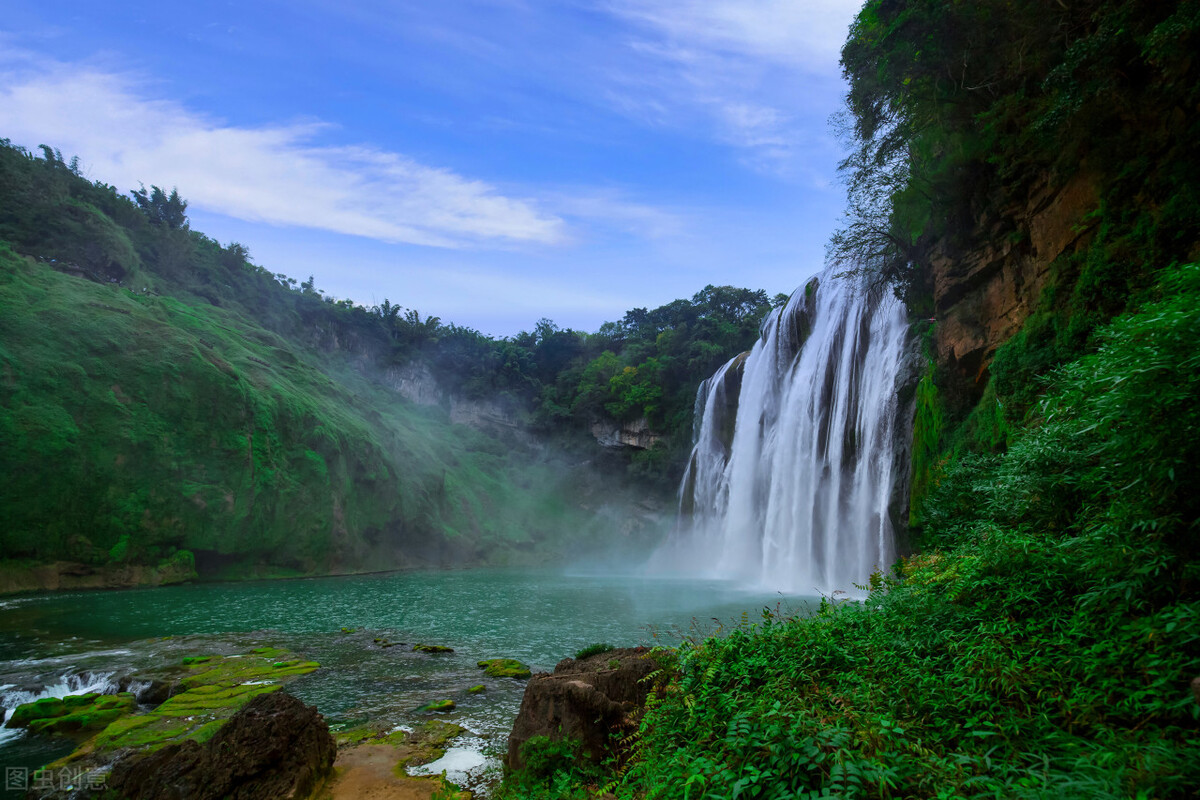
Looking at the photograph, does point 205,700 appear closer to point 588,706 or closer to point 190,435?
point 588,706

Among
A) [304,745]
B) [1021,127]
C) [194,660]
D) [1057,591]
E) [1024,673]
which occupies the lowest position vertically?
[194,660]

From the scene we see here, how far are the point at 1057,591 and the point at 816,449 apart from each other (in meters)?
17.5

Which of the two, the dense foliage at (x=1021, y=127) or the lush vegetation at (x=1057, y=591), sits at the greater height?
the dense foliage at (x=1021, y=127)

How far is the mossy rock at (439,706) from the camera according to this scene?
28.7ft

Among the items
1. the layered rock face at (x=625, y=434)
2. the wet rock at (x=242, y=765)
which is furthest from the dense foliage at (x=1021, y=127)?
the layered rock face at (x=625, y=434)

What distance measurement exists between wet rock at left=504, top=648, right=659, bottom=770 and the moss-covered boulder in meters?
6.51

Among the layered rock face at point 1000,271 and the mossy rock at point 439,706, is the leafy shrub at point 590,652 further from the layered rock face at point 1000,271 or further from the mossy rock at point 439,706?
the layered rock face at point 1000,271

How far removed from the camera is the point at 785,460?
23.6 meters

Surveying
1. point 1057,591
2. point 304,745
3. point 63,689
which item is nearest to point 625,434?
point 63,689

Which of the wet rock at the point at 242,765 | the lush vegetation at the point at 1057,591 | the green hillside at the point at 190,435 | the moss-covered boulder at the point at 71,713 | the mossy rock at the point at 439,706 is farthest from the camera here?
the green hillside at the point at 190,435

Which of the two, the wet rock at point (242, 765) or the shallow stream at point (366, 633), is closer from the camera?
the wet rock at point (242, 765)

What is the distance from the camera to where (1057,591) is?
4.65 m

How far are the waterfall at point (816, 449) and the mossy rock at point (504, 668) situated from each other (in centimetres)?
1090

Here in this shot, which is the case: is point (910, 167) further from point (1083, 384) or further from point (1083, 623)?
point (1083, 623)
